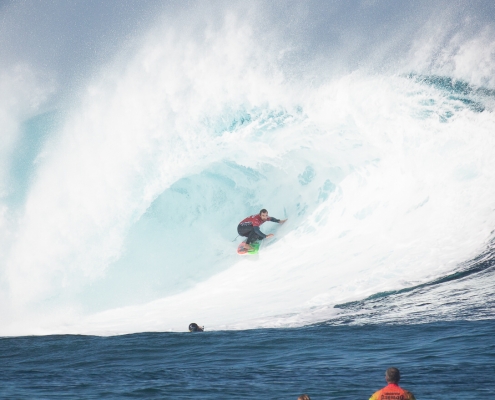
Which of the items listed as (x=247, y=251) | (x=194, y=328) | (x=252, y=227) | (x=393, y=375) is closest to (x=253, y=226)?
(x=252, y=227)

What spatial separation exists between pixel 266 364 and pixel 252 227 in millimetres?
7112

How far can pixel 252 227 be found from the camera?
1706 centimetres

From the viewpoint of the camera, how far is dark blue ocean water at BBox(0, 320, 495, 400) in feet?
28.0

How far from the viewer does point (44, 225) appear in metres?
21.2

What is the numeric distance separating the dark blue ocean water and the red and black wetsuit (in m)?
4.55

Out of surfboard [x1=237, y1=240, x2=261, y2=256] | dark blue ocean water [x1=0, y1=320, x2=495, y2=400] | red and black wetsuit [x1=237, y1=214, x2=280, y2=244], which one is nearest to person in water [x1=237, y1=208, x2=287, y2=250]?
red and black wetsuit [x1=237, y1=214, x2=280, y2=244]

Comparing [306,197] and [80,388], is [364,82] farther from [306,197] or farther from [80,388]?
[80,388]

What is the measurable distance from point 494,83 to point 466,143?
10.7 ft

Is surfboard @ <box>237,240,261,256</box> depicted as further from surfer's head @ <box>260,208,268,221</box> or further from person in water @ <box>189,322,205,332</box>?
person in water @ <box>189,322,205,332</box>

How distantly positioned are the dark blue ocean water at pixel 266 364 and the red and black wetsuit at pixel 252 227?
4545 millimetres

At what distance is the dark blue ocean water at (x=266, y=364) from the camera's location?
8547mm

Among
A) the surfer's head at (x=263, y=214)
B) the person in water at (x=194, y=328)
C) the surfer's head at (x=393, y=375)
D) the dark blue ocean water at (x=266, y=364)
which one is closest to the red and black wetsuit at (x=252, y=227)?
the surfer's head at (x=263, y=214)

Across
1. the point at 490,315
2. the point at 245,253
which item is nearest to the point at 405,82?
the point at 245,253

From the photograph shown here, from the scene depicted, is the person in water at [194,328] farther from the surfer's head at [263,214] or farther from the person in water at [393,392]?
the person in water at [393,392]
